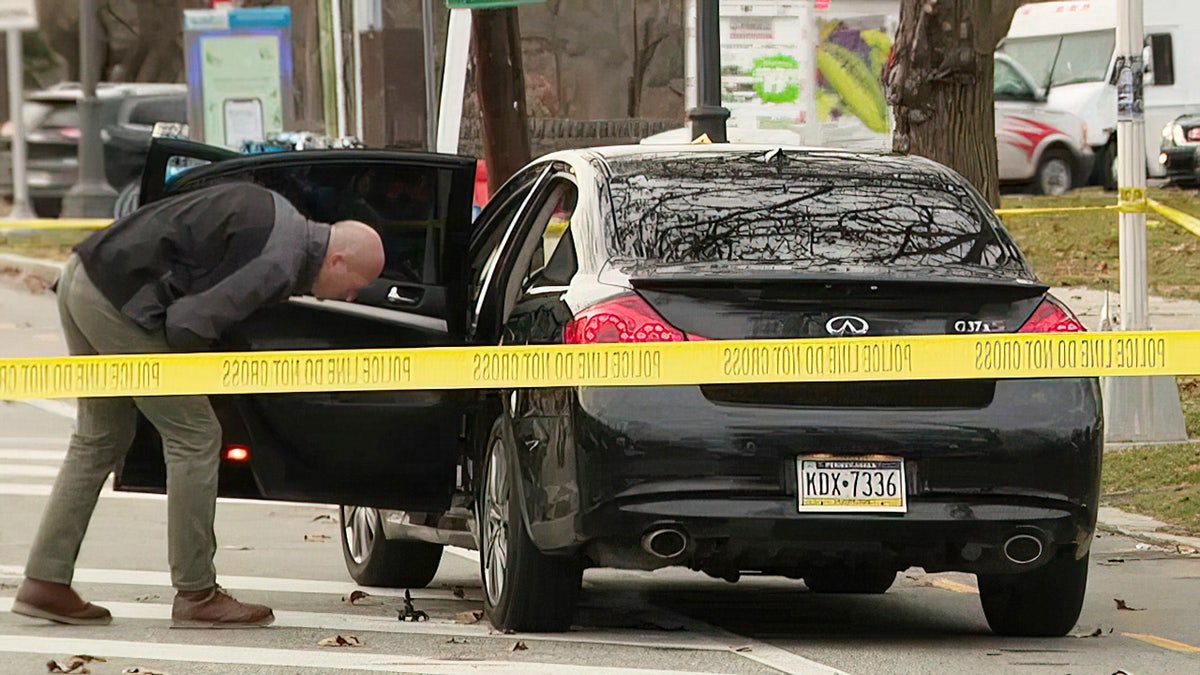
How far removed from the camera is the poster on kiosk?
80.0 ft

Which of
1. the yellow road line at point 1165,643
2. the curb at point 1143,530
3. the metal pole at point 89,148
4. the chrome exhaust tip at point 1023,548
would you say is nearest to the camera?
the chrome exhaust tip at point 1023,548

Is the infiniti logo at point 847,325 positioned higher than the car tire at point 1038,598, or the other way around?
the infiniti logo at point 847,325

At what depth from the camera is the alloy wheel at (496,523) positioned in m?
7.29

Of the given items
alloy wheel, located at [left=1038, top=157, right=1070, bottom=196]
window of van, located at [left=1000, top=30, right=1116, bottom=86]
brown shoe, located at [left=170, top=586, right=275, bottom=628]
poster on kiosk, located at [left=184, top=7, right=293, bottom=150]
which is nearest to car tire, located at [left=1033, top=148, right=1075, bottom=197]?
alloy wheel, located at [left=1038, top=157, right=1070, bottom=196]

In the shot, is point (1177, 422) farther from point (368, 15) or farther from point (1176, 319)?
point (368, 15)

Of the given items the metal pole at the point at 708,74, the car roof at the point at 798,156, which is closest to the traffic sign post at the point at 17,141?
the metal pole at the point at 708,74

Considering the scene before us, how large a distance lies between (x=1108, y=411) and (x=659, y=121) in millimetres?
5938

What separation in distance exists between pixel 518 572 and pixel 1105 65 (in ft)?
82.8

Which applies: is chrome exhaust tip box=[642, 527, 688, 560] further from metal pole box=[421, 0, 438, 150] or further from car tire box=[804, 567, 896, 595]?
metal pole box=[421, 0, 438, 150]

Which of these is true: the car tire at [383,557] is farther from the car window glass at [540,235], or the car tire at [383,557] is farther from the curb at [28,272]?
the curb at [28,272]

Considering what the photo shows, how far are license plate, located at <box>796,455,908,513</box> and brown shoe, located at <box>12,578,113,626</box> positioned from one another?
245 centimetres

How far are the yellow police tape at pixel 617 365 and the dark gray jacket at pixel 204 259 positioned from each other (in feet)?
0.50

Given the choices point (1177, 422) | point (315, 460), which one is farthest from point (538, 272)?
point (1177, 422)

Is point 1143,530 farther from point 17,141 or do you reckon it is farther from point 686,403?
point 17,141
